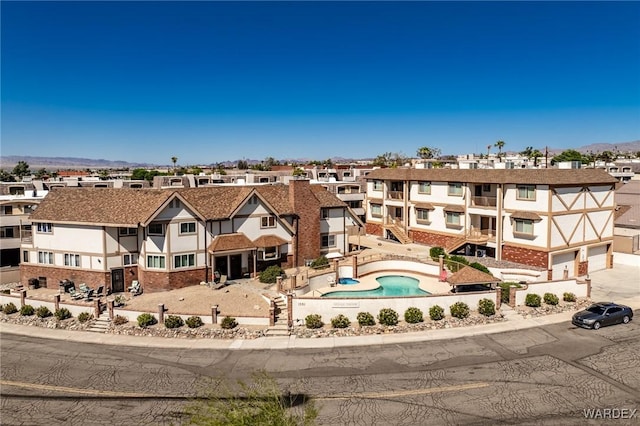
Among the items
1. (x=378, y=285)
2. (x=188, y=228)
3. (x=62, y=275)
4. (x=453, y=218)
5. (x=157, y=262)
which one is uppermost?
(x=188, y=228)

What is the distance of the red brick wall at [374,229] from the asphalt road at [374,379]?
107ft

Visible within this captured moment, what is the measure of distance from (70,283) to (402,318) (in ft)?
95.8

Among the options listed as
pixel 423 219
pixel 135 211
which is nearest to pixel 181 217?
pixel 135 211

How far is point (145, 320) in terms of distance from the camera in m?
33.3

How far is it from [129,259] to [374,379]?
26.4 m

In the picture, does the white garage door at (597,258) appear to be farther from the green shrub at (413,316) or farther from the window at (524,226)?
the green shrub at (413,316)

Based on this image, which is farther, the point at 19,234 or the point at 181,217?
the point at 19,234

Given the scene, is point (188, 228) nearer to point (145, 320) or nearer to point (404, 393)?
point (145, 320)

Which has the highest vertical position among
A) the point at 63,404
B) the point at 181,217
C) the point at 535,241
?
the point at 181,217

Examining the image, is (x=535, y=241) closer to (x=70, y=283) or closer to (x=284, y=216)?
(x=284, y=216)

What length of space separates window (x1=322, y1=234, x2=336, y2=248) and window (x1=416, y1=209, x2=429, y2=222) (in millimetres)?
12672

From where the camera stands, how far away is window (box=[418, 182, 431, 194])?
5706 centimetres

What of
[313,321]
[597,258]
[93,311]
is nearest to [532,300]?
[313,321]

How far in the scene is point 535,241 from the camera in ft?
149
